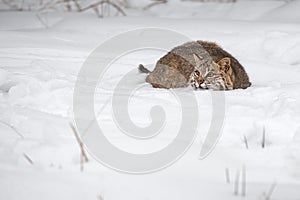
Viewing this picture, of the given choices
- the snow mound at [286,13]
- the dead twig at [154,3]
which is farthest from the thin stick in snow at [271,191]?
the dead twig at [154,3]

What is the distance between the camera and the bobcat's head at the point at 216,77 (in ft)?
12.9

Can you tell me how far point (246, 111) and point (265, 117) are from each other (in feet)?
0.56

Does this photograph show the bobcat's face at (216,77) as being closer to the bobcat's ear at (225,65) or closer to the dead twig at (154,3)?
the bobcat's ear at (225,65)

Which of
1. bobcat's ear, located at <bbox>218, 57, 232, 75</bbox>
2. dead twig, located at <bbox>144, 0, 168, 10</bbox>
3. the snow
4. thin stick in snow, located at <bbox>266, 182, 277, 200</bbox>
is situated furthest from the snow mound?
thin stick in snow, located at <bbox>266, 182, 277, 200</bbox>

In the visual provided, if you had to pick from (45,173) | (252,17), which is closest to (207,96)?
(45,173)

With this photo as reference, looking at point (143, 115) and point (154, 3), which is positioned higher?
point (143, 115)

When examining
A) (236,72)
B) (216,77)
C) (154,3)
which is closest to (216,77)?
(216,77)

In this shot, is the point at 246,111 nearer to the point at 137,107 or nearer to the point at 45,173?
the point at 137,107

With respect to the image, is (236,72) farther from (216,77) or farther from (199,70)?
(199,70)

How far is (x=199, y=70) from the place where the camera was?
397cm

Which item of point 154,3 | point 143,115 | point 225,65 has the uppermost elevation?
point 225,65

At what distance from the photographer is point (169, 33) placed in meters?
5.57

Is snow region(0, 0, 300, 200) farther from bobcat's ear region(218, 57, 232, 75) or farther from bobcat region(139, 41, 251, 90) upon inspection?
bobcat's ear region(218, 57, 232, 75)

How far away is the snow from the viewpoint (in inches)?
85.4
